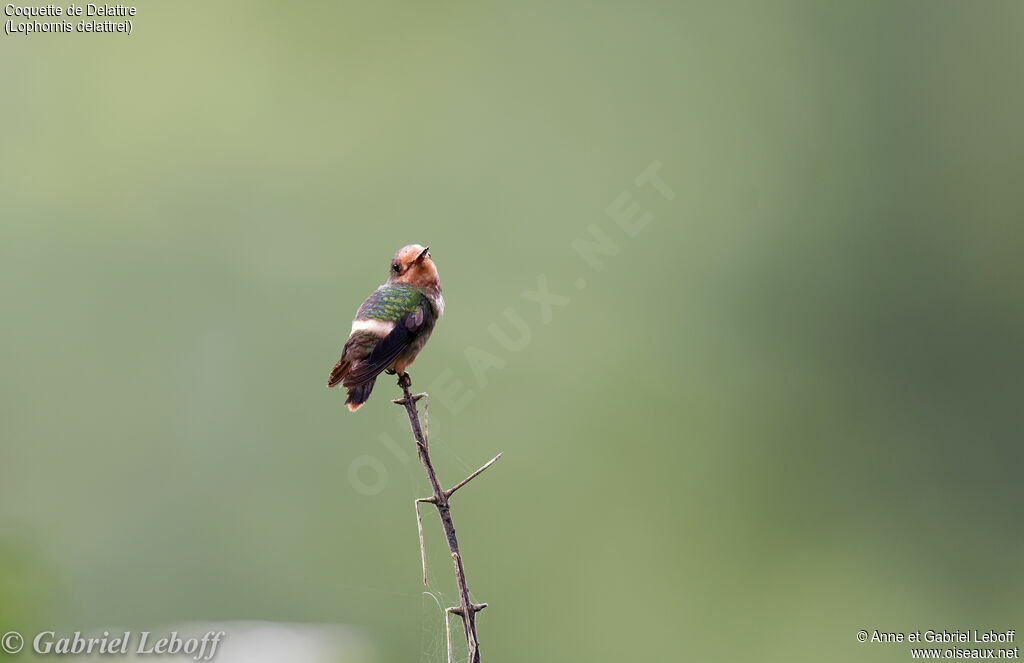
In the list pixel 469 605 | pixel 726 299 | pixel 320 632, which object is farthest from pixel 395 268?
pixel 726 299


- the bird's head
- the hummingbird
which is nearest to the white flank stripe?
the hummingbird

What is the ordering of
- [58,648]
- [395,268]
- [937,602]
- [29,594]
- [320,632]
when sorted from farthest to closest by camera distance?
1. [937,602]
2. [320,632]
3. [29,594]
4. [58,648]
5. [395,268]

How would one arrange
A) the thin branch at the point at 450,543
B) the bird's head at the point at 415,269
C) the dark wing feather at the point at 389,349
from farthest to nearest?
the bird's head at the point at 415,269, the dark wing feather at the point at 389,349, the thin branch at the point at 450,543

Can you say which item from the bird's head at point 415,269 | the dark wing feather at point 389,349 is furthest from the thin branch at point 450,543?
the bird's head at point 415,269

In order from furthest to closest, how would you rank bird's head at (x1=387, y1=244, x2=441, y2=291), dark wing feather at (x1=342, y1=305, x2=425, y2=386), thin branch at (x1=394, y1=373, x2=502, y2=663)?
bird's head at (x1=387, y1=244, x2=441, y2=291) → dark wing feather at (x1=342, y1=305, x2=425, y2=386) → thin branch at (x1=394, y1=373, x2=502, y2=663)

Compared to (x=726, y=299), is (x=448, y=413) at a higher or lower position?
lower

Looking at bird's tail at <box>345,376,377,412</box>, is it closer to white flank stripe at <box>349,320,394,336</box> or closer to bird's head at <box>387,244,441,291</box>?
white flank stripe at <box>349,320,394,336</box>

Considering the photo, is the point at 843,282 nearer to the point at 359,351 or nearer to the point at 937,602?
the point at 937,602

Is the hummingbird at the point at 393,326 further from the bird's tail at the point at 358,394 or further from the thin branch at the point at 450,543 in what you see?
the thin branch at the point at 450,543
